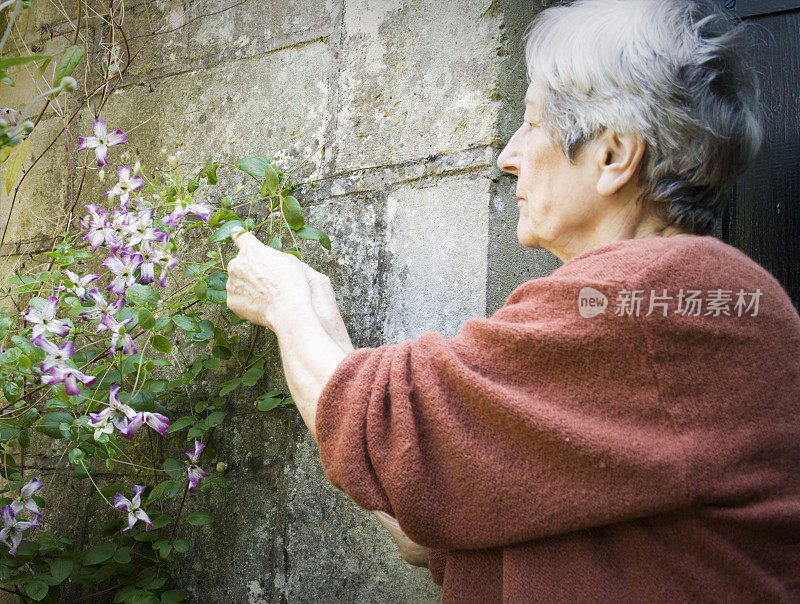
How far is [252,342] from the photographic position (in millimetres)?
1803

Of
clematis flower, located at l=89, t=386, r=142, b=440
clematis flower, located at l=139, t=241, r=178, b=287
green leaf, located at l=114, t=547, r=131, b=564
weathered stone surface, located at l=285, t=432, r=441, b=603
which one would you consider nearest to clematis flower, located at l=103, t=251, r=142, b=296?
clematis flower, located at l=139, t=241, r=178, b=287

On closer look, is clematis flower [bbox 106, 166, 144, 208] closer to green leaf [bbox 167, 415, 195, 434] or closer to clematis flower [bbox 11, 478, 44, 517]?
green leaf [bbox 167, 415, 195, 434]

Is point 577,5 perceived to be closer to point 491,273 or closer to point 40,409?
point 491,273

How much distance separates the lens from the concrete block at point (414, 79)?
164 centimetres

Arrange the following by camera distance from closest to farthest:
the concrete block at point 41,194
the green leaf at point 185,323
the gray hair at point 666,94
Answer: the gray hair at point 666,94, the green leaf at point 185,323, the concrete block at point 41,194

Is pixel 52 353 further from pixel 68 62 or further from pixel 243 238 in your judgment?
pixel 68 62

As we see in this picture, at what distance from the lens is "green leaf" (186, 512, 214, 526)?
1698 mm

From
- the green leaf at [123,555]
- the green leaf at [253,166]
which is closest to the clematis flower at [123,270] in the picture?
the green leaf at [253,166]

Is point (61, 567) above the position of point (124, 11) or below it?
below

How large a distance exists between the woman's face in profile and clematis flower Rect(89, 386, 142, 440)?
95 cm

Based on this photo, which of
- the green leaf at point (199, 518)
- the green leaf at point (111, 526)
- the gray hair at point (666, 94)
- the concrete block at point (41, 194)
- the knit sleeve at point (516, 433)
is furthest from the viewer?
the concrete block at point (41, 194)

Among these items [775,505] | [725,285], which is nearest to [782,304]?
[725,285]

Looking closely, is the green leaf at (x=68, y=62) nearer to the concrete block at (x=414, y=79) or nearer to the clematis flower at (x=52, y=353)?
the clematis flower at (x=52, y=353)

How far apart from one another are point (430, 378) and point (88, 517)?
1.41 meters
